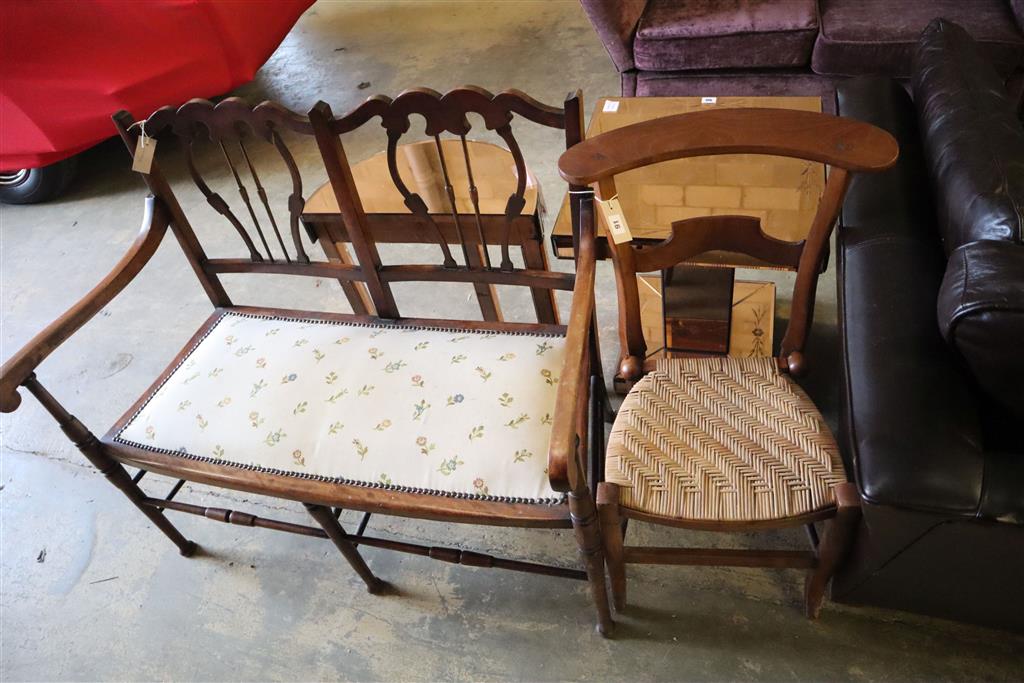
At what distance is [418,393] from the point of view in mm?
1199

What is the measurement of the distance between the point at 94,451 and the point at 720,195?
4.75ft

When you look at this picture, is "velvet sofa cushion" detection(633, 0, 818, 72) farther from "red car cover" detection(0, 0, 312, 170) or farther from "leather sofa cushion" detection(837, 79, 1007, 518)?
"red car cover" detection(0, 0, 312, 170)

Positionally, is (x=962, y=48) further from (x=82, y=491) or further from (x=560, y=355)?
(x=82, y=491)

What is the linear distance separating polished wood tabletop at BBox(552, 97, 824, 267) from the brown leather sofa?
8.7 inches

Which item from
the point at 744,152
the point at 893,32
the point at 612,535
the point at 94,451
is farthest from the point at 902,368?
the point at 893,32

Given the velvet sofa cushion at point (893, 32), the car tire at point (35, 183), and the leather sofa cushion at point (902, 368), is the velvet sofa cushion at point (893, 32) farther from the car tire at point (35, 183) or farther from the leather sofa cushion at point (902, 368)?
the car tire at point (35, 183)

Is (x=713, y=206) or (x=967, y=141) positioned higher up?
(x=967, y=141)

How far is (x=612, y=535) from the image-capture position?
3.55 feet

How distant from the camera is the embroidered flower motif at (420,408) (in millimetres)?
1163

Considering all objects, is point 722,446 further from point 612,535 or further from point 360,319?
point 360,319

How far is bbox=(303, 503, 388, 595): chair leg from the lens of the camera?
3.90 ft

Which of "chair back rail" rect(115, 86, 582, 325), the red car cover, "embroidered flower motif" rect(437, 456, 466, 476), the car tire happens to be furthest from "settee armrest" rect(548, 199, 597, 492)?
the car tire

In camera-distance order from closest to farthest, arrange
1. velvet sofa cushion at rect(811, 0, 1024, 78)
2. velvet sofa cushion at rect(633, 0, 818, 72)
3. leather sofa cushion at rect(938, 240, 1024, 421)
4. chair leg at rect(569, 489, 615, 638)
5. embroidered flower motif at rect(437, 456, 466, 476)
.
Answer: leather sofa cushion at rect(938, 240, 1024, 421)
chair leg at rect(569, 489, 615, 638)
embroidered flower motif at rect(437, 456, 466, 476)
velvet sofa cushion at rect(811, 0, 1024, 78)
velvet sofa cushion at rect(633, 0, 818, 72)

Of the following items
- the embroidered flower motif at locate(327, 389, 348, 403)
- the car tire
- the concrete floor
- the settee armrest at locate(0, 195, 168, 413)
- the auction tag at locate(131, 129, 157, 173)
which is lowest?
the concrete floor
